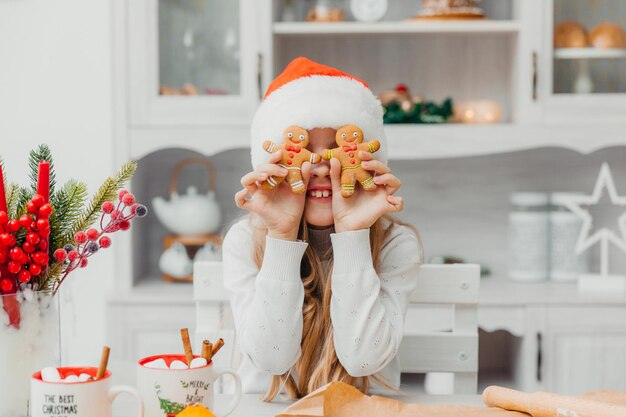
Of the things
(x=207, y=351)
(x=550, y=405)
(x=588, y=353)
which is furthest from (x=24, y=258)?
(x=588, y=353)

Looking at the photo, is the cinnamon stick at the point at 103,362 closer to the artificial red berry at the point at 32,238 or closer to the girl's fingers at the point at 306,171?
the artificial red berry at the point at 32,238

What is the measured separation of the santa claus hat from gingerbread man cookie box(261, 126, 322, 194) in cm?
7

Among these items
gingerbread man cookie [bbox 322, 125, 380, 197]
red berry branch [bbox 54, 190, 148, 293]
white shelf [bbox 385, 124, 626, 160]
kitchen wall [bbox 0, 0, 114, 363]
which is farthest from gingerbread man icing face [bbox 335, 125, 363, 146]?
kitchen wall [bbox 0, 0, 114, 363]

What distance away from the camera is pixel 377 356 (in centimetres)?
Answer: 126

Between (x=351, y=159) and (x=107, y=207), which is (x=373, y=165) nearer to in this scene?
(x=351, y=159)

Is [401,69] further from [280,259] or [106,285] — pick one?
[280,259]

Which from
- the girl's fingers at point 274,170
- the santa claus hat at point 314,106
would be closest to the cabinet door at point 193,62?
the santa claus hat at point 314,106

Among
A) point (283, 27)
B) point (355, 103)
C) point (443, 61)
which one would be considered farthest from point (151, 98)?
point (355, 103)

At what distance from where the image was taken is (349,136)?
1.27 metres

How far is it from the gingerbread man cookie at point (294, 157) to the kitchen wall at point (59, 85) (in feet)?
4.74

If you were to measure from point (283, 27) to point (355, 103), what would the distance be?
107 centimetres

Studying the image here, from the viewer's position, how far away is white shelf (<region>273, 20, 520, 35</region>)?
2361mm

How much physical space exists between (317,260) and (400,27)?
1.17 meters

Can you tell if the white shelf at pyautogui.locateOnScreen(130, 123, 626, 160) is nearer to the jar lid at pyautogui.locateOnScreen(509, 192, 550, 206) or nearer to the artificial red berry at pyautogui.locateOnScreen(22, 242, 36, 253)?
the jar lid at pyautogui.locateOnScreen(509, 192, 550, 206)
